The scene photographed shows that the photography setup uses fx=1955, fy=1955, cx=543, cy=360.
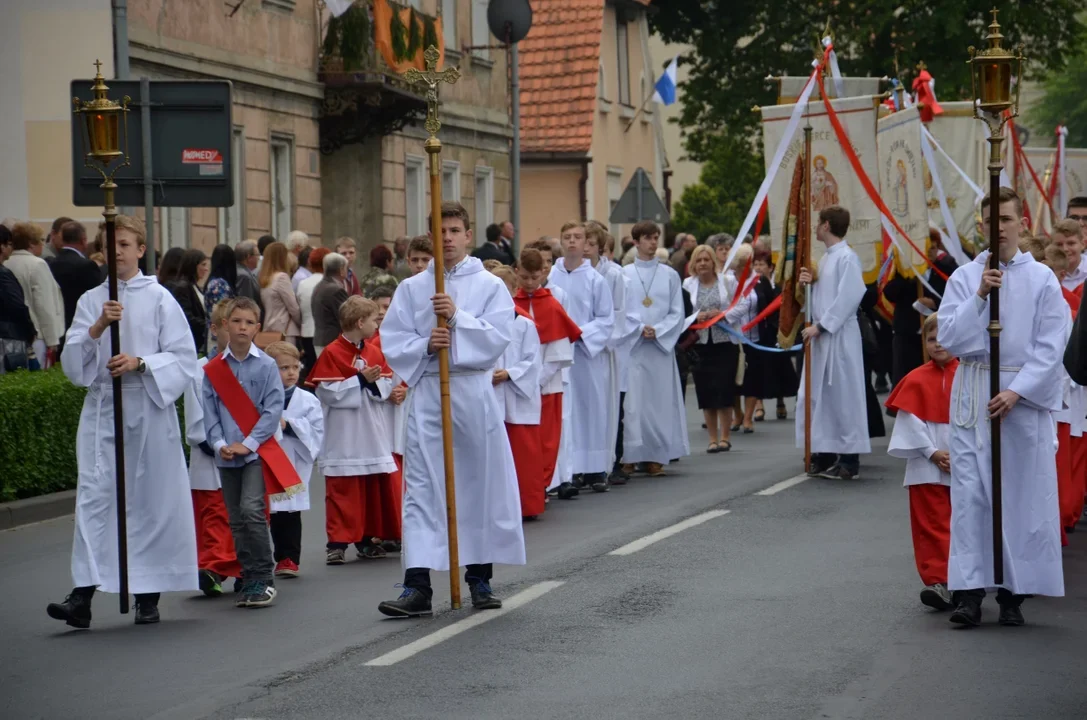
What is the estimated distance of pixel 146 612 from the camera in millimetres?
9773

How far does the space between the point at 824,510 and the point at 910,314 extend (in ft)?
16.6

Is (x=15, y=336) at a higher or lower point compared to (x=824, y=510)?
higher

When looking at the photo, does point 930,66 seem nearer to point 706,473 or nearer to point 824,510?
point 706,473

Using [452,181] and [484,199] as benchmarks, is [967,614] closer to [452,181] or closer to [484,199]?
[452,181]

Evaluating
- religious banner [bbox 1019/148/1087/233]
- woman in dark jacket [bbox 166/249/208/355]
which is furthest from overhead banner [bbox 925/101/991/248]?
woman in dark jacket [bbox 166/249/208/355]

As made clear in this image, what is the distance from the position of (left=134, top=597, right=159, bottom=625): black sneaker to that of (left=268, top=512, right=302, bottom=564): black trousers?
1.51 m

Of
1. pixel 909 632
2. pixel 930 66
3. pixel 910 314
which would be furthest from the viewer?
pixel 930 66

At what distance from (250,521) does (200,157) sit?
5416 mm

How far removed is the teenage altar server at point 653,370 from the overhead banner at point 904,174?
2394mm

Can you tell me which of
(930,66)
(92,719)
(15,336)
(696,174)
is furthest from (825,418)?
(696,174)

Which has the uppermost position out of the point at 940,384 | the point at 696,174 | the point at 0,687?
the point at 696,174

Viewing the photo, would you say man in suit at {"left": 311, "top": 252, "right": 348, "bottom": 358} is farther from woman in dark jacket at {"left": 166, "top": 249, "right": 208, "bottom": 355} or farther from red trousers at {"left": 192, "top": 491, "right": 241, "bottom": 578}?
red trousers at {"left": 192, "top": 491, "right": 241, "bottom": 578}

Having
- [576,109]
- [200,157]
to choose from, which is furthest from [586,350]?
[576,109]

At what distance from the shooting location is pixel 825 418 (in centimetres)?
1600
